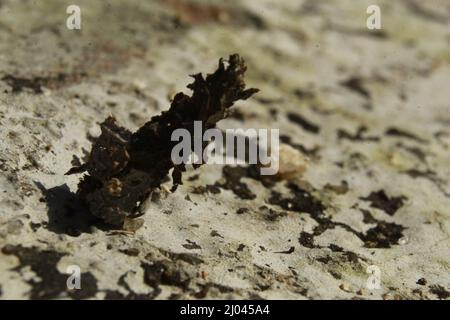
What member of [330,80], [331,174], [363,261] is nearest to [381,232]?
[363,261]

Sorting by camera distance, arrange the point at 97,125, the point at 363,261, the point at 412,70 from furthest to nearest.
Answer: the point at 412,70, the point at 97,125, the point at 363,261

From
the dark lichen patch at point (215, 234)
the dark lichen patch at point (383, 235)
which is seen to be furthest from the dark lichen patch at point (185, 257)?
the dark lichen patch at point (383, 235)

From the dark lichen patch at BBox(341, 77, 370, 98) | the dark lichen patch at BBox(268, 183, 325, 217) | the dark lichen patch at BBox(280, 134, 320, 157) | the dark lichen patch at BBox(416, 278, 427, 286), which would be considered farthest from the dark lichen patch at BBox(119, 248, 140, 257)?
the dark lichen patch at BBox(341, 77, 370, 98)

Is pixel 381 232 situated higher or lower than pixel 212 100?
lower

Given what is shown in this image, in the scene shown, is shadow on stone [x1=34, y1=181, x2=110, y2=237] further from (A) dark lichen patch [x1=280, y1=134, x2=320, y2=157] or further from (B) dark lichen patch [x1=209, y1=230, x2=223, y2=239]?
(A) dark lichen patch [x1=280, y1=134, x2=320, y2=157]
